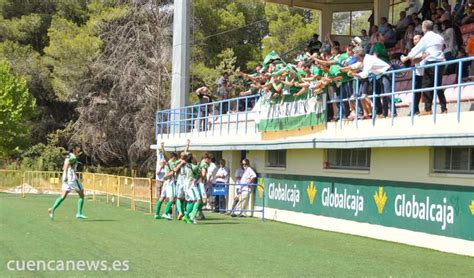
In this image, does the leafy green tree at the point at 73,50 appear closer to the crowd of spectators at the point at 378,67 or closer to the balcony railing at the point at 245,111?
the balcony railing at the point at 245,111

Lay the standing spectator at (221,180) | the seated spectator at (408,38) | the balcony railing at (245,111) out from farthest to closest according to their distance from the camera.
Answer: the standing spectator at (221,180) → the seated spectator at (408,38) → the balcony railing at (245,111)

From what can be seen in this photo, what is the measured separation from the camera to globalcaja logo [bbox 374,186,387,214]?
18.3 m

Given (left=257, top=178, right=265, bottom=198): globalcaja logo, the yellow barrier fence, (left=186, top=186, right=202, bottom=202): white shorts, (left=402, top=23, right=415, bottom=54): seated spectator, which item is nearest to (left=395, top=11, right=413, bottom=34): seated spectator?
(left=402, top=23, right=415, bottom=54): seated spectator

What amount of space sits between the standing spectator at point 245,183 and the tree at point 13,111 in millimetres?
20920

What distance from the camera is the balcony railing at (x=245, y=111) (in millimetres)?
16117

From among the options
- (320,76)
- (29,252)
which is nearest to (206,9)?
(320,76)

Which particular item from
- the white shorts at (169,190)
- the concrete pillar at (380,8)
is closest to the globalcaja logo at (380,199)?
the white shorts at (169,190)

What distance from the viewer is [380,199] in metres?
18.5

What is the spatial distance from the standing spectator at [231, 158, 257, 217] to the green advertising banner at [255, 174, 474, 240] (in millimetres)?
1346

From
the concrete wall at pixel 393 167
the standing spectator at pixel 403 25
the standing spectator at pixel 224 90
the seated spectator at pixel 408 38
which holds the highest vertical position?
the standing spectator at pixel 403 25

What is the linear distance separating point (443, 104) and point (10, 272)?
9.19 metres

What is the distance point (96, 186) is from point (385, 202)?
17.3 metres

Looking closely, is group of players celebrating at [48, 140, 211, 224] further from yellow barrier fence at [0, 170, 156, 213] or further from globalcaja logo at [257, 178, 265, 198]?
globalcaja logo at [257, 178, 265, 198]

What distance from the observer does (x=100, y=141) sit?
157 feet
